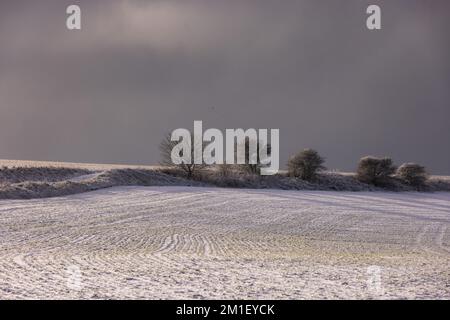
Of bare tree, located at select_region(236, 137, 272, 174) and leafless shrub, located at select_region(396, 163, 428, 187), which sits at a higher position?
bare tree, located at select_region(236, 137, 272, 174)

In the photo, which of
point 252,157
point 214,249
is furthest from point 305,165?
point 214,249

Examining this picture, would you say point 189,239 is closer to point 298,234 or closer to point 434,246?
point 298,234

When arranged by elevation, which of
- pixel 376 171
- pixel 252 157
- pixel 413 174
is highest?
pixel 252 157

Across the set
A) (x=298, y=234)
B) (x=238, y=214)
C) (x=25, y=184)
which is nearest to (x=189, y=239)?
(x=298, y=234)

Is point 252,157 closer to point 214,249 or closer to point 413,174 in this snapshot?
point 413,174

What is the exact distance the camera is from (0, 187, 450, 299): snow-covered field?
10.8 meters

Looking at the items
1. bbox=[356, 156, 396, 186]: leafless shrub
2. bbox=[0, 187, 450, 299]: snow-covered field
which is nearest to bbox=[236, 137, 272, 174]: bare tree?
bbox=[356, 156, 396, 186]: leafless shrub

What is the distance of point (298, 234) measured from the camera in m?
23.7

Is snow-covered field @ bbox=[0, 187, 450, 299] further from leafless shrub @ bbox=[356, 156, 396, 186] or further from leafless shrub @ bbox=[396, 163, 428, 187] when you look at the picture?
leafless shrub @ bbox=[396, 163, 428, 187]

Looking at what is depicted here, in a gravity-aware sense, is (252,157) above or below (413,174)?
above

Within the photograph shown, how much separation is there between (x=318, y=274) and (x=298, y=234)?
36.9ft

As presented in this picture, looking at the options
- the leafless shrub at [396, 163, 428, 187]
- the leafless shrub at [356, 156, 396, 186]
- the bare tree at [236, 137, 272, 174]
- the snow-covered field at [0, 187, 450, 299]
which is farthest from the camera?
the leafless shrub at [396, 163, 428, 187]

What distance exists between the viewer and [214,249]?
17.7 m
